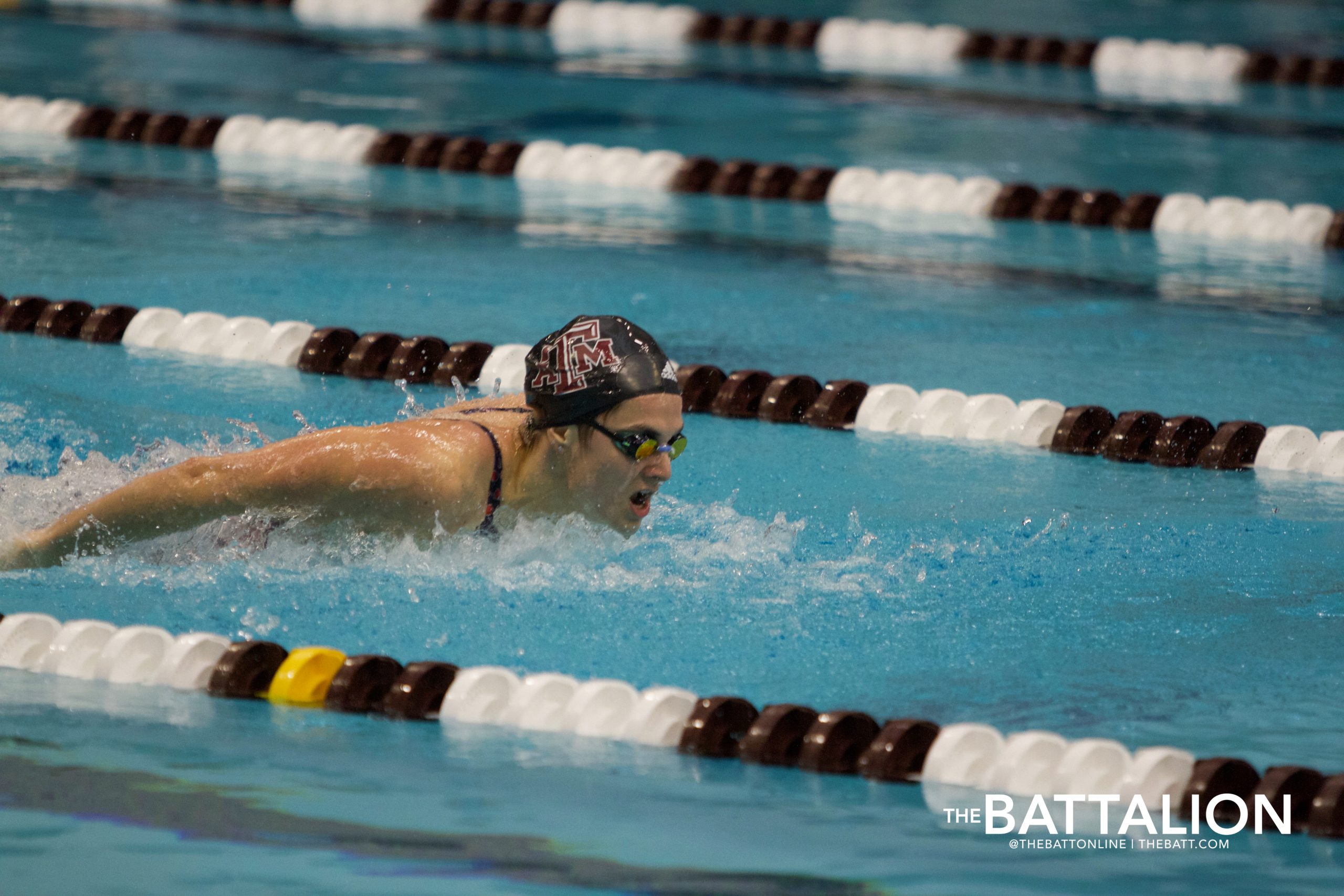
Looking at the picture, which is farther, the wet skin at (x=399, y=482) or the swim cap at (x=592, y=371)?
the swim cap at (x=592, y=371)

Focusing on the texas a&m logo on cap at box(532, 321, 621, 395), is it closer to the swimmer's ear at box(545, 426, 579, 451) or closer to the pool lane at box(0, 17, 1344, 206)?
the swimmer's ear at box(545, 426, 579, 451)

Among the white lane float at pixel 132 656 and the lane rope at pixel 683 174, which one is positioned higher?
the lane rope at pixel 683 174

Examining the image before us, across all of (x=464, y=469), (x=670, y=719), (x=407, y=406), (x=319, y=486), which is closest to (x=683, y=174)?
(x=407, y=406)

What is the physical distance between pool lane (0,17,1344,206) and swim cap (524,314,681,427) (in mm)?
4895

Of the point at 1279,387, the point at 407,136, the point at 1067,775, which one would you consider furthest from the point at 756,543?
the point at 407,136

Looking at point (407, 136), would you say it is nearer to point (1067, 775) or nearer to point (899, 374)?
point (899, 374)

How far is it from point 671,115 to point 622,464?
6.23m

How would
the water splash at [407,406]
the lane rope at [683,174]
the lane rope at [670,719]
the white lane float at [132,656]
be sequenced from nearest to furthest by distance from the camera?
Result: 1. the lane rope at [670,719]
2. the white lane float at [132,656]
3. the water splash at [407,406]
4. the lane rope at [683,174]

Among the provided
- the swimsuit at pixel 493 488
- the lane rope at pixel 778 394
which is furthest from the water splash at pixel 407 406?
the swimsuit at pixel 493 488

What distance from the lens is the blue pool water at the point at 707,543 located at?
2.85 meters

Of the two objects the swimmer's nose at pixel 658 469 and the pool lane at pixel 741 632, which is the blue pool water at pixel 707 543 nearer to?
the pool lane at pixel 741 632

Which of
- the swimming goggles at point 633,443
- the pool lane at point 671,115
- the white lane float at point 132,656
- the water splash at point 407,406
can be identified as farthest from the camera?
the pool lane at point 671,115

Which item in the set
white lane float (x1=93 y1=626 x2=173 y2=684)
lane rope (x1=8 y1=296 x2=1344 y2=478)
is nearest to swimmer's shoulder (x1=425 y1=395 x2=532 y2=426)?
white lane float (x1=93 y1=626 x2=173 y2=684)

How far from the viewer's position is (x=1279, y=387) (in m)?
5.77
